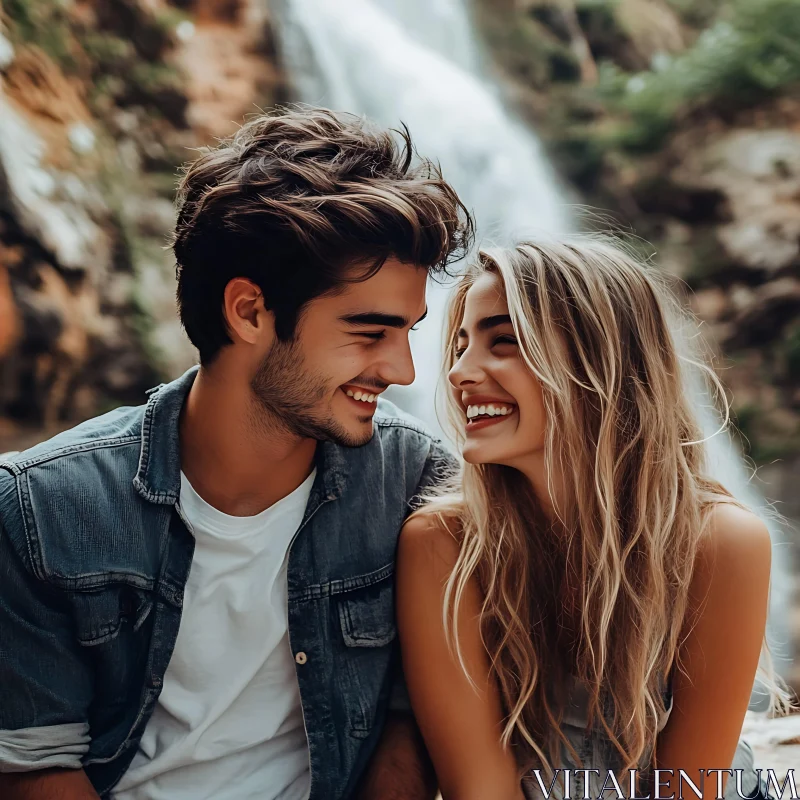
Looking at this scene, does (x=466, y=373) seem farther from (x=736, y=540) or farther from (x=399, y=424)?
(x=736, y=540)

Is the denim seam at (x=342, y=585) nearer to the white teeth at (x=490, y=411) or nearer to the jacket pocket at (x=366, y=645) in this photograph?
the jacket pocket at (x=366, y=645)

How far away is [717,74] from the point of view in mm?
7379

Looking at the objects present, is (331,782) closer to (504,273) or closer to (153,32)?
(504,273)

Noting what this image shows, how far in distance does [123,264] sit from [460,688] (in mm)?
4052

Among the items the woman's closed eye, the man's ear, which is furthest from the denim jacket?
the woman's closed eye

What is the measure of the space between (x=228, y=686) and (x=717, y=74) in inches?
285

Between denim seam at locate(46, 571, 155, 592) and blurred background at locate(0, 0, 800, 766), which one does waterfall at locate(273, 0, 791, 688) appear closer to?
blurred background at locate(0, 0, 800, 766)

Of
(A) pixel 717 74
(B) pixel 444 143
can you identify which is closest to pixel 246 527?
(B) pixel 444 143

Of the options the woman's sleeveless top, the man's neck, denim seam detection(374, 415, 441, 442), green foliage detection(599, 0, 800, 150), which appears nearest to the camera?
the woman's sleeveless top

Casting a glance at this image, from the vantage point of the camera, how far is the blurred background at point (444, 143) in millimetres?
4688

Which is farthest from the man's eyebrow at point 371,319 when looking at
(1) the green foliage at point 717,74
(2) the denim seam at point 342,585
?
(1) the green foliage at point 717,74

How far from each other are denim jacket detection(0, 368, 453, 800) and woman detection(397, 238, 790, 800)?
126mm

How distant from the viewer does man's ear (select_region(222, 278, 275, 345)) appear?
6.38 ft

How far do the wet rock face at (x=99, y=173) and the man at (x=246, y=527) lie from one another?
7.19 feet
